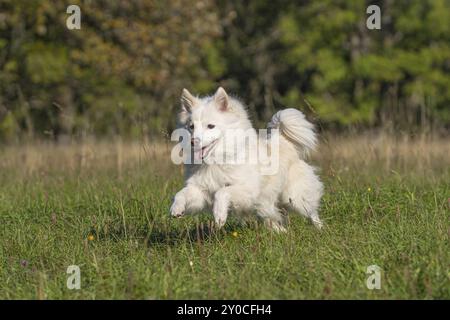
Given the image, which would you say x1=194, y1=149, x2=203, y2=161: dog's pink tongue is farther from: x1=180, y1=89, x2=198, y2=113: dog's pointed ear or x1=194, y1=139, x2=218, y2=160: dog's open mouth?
x1=180, y1=89, x2=198, y2=113: dog's pointed ear

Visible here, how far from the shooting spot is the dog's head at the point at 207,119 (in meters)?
5.70

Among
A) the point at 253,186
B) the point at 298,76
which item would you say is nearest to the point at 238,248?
the point at 253,186

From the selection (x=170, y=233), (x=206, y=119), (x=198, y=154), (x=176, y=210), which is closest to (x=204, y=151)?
(x=198, y=154)

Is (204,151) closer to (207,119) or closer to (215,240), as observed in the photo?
(207,119)

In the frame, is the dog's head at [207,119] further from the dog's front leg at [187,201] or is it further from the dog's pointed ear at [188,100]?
the dog's front leg at [187,201]

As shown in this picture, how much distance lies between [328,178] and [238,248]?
2338 millimetres

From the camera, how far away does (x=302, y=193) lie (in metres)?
6.49

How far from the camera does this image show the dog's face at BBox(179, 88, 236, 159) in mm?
5695

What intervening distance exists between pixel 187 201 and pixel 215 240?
1.16 feet

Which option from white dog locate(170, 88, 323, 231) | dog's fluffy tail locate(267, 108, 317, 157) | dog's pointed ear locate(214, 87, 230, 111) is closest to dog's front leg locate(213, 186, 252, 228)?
white dog locate(170, 88, 323, 231)

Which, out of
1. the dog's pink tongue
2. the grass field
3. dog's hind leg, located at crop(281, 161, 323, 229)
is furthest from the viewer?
dog's hind leg, located at crop(281, 161, 323, 229)

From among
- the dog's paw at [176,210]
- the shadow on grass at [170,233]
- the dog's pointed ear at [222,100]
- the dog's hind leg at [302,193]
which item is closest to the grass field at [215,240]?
the shadow on grass at [170,233]

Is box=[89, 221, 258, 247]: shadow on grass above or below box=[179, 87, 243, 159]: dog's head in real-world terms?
below
